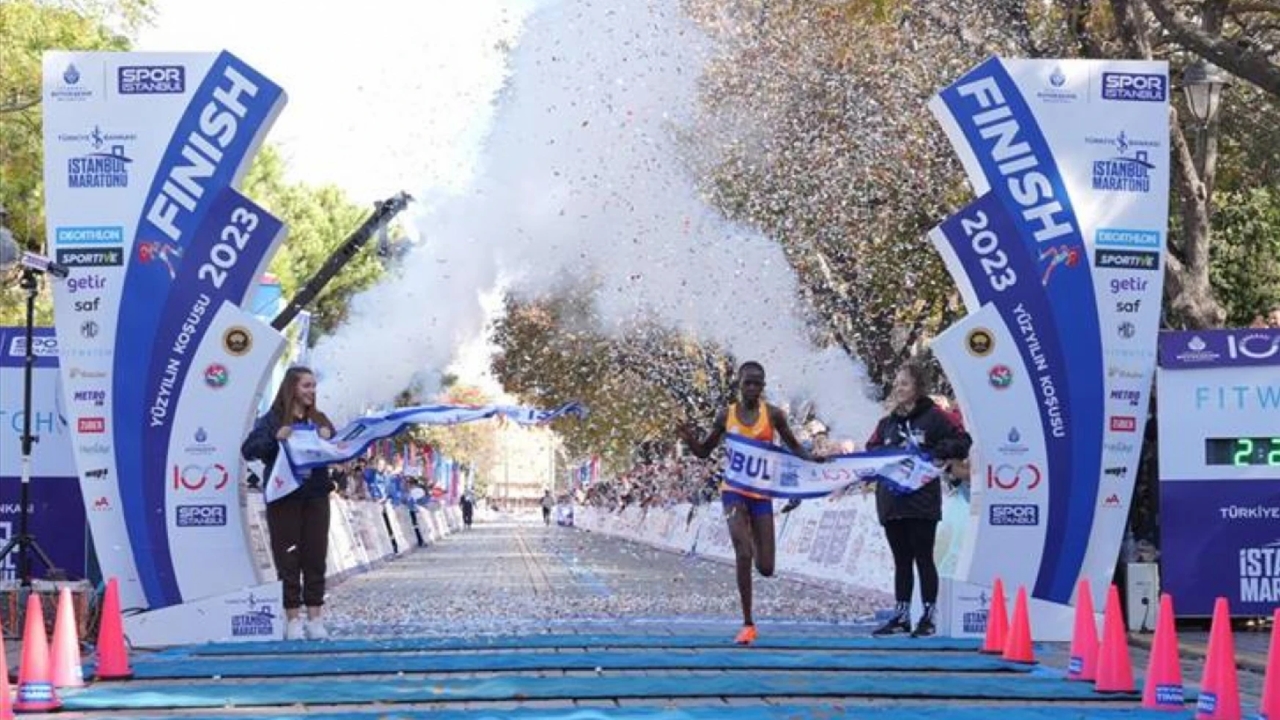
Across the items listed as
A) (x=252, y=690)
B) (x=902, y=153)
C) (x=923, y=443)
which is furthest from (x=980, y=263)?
(x=902, y=153)

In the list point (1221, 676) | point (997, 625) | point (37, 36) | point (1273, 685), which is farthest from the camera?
point (37, 36)

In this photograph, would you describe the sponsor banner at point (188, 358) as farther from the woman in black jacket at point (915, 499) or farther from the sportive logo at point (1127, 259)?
the sportive logo at point (1127, 259)

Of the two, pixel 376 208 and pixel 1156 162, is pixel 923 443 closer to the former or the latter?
pixel 1156 162

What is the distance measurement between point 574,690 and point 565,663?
5.48ft

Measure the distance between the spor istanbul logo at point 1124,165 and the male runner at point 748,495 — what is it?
9.87 ft

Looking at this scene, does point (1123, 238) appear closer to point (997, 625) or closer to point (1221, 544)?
point (1221, 544)

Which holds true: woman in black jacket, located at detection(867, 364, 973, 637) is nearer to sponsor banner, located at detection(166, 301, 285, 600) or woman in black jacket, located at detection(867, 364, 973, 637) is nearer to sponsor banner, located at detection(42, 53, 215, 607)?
sponsor banner, located at detection(166, 301, 285, 600)

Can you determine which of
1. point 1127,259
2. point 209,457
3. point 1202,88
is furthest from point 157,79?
point 1202,88

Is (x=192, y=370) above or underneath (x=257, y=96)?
underneath

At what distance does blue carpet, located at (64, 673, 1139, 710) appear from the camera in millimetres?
11211

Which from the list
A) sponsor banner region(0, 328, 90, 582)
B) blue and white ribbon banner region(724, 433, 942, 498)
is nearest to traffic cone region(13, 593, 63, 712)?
blue and white ribbon banner region(724, 433, 942, 498)

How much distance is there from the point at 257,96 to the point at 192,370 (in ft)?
6.69

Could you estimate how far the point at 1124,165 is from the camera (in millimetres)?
15984

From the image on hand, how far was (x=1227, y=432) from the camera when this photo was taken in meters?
17.0
